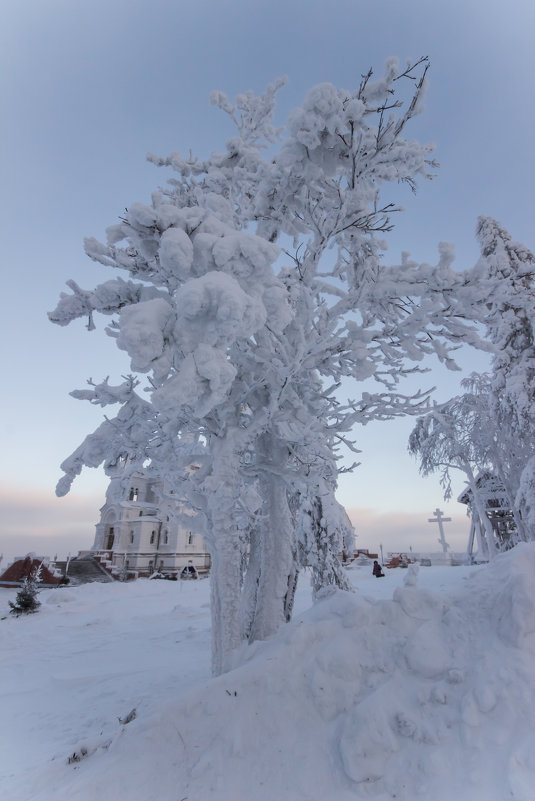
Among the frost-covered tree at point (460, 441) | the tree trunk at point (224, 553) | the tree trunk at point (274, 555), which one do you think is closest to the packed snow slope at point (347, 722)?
the tree trunk at point (224, 553)

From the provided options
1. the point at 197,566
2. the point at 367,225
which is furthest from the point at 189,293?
the point at 197,566

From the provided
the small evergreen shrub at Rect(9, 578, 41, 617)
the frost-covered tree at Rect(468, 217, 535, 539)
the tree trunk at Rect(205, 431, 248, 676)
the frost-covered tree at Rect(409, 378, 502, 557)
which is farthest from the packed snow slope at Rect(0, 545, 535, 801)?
the frost-covered tree at Rect(409, 378, 502, 557)

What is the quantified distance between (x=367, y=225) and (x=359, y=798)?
252 inches

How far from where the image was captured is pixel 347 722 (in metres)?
3.33

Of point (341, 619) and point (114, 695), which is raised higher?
point (341, 619)

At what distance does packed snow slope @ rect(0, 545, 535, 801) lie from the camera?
2.89 meters

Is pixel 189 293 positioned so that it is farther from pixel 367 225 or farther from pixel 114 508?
pixel 114 508

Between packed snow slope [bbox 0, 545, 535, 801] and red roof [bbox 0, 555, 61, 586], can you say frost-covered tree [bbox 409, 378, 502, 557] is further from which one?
red roof [bbox 0, 555, 61, 586]

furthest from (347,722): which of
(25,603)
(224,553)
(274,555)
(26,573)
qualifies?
(26,573)

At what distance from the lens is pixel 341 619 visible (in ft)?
14.1

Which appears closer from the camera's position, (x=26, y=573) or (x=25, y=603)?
(x=25, y=603)

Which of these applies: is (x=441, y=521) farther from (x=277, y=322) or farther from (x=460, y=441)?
(x=277, y=322)

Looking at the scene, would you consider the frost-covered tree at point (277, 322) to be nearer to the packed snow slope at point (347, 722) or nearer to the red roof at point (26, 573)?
the packed snow slope at point (347, 722)

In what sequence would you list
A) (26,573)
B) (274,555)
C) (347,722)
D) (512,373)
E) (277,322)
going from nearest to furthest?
(347,722), (277,322), (274,555), (512,373), (26,573)
